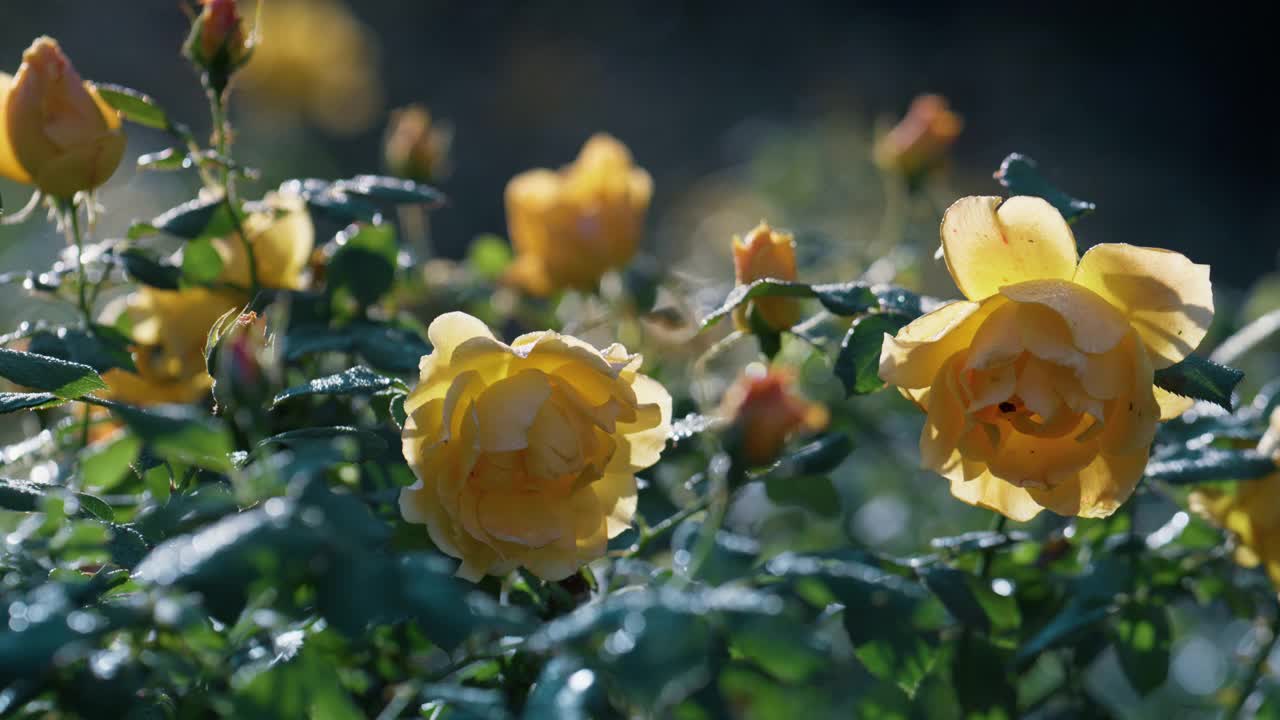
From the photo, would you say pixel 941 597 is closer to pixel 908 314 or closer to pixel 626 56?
pixel 908 314

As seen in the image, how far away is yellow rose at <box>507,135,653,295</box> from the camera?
99cm

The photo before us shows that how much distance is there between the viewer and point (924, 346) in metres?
0.52

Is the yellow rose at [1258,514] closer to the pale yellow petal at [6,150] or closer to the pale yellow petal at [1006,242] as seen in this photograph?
the pale yellow petal at [1006,242]

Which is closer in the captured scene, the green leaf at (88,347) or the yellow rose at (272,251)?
the green leaf at (88,347)

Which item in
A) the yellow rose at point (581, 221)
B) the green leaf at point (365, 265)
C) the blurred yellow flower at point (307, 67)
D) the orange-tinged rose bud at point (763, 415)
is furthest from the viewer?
the blurred yellow flower at point (307, 67)

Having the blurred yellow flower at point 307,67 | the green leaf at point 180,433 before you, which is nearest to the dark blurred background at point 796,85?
the blurred yellow flower at point 307,67

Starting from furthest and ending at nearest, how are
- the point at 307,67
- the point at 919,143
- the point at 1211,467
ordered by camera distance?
1. the point at 307,67
2. the point at 919,143
3. the point at 1211,467

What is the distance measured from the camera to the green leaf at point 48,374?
537 mm

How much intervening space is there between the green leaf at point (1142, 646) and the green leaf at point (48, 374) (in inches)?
20.0

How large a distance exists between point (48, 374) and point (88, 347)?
9cm

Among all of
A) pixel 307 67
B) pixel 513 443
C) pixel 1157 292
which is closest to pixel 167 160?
pixel 513 443

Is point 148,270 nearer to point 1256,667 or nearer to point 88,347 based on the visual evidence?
point 88,347

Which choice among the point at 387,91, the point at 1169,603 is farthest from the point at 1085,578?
the point at 387,91

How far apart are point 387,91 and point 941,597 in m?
3.23
